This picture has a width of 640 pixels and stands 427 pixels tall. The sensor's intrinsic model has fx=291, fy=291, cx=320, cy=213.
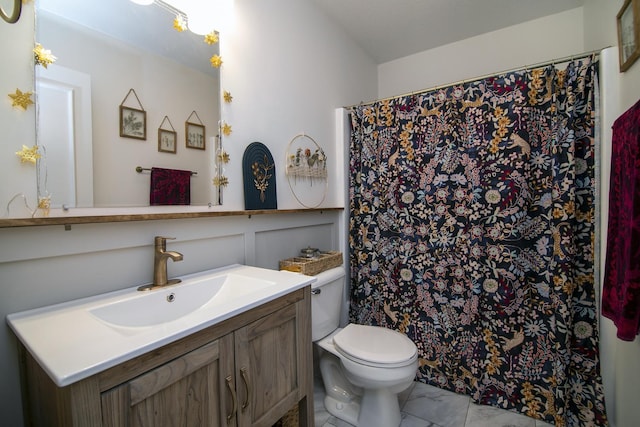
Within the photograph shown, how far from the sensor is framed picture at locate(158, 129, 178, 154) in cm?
116

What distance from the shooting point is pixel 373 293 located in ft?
6.91

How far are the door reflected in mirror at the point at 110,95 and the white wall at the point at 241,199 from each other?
0.22 feet

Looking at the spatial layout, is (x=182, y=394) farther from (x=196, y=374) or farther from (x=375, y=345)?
(x=375, y=345)

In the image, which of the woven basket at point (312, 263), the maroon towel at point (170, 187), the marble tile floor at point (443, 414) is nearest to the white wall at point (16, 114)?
the maroon towel at point (170, 187)

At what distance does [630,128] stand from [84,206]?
6.26ft

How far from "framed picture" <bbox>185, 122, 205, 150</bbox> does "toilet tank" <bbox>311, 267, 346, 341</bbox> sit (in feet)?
2.99

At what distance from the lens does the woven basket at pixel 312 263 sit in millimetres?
1625

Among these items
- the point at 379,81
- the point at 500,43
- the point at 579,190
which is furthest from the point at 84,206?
the point at 500,43

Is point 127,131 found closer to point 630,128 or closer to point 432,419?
point 630,128

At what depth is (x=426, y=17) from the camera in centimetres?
213

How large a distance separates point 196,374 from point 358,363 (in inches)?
35.2

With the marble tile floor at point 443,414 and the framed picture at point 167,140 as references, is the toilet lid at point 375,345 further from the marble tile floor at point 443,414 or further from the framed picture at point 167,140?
the framed picture at point 167,140

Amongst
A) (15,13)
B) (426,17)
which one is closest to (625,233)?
(426,17)

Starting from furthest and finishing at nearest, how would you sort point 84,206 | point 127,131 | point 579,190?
1. point 579,190
2. point 127,131
3. point 84,206
